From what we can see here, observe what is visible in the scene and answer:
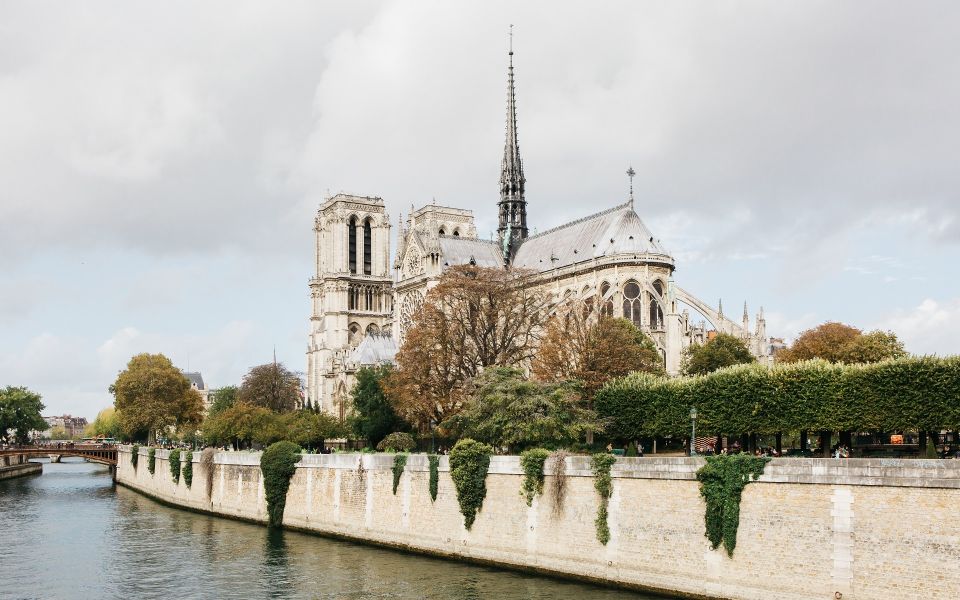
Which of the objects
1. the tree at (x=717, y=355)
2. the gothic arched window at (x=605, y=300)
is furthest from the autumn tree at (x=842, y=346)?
the gothic arched window at (x=605, y=300)

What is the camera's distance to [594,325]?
46469 millimetres

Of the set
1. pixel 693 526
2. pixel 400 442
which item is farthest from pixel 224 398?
pixel 693 526

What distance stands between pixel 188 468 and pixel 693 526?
3413 centimetres

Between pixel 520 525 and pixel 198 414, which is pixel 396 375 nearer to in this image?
pixel 520 525

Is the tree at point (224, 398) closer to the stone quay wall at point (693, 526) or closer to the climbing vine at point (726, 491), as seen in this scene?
the stone quay wall at point (693, 526)

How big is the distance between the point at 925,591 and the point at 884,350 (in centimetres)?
2926

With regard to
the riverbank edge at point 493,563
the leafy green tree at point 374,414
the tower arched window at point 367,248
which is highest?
the tower arched window at point 367,248

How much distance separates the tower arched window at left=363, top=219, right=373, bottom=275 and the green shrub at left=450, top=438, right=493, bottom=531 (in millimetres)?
75013

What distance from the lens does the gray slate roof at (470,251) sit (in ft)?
264

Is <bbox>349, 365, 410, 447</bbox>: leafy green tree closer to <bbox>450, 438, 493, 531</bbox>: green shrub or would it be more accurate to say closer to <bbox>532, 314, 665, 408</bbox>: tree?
<bbox>532, 314, 665, 408</bbox>: tree

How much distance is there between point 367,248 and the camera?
107625mm

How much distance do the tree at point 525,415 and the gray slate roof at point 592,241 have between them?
28.2 metres

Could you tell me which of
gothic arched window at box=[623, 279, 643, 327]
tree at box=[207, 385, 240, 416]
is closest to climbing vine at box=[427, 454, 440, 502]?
gothic arched window at box=[623, 279, 643, 327]

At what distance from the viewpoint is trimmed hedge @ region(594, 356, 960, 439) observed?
28844mm
